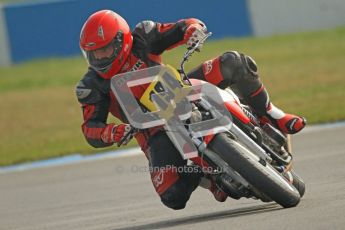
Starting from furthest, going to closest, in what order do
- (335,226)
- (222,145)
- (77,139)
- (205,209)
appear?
(77,139)
(205,209)
(222,145)
(335,226)

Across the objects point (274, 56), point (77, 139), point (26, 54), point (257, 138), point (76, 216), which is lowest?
point (26, 54)

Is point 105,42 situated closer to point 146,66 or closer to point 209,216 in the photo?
point 146,66

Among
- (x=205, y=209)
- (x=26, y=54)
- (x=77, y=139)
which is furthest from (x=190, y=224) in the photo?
(x=26, y=54)

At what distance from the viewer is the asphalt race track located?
19.4ft

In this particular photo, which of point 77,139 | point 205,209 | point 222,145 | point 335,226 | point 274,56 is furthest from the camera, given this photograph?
point 274,56

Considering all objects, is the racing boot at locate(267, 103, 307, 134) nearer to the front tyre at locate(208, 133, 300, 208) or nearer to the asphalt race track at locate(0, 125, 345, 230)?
the asphalt race track at locate(0, 125, 345, 230)

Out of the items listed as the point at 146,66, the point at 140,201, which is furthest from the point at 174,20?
the point at 146,66

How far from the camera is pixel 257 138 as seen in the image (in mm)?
6371

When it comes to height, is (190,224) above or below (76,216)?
above

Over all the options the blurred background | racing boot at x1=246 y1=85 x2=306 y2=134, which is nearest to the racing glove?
racing boot at x1=246 y1=85 x2=306 y2=134

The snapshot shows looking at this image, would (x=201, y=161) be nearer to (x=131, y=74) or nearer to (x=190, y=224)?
(x=190, y=224)

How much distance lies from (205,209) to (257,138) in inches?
37.2

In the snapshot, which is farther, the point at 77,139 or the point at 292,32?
the point at 292,32

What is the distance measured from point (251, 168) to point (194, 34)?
1.30 meters
